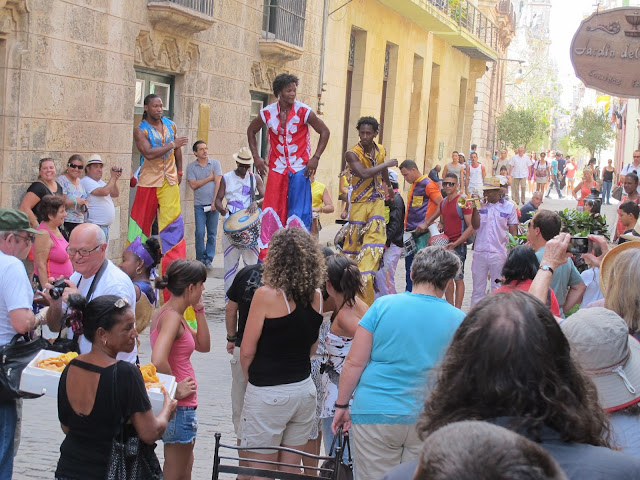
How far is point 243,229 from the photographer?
9648mm

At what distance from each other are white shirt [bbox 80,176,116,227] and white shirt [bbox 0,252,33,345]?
252 inches

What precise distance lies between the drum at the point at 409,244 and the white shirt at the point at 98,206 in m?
3.69

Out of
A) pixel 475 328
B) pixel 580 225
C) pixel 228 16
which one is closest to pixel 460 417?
pixel 475 328

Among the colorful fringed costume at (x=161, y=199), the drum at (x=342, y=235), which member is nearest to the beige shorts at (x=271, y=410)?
the drum at (x=342, y=235)

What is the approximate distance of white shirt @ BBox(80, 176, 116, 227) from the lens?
437 inches

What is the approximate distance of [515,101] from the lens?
2672 inches

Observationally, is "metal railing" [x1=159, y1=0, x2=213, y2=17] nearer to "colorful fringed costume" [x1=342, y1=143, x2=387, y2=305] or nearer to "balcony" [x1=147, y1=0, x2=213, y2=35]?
"balcony" [x1=147, y1=0, x2=213, y2=35]

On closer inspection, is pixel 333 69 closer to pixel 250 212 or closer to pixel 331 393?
pixel 250 212

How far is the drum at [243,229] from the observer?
9617 mm

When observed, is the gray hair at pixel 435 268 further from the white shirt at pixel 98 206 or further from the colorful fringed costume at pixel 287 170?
the white shirt at pixel 98 206

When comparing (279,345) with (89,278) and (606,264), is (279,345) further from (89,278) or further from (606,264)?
(606,264)

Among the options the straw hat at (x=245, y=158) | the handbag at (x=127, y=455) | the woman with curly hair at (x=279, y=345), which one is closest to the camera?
the handbag at (x=127, y=455)

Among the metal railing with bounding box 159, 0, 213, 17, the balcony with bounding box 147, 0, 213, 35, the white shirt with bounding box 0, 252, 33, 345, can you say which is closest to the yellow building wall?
the metal railing with bounding box 159, 0, 213, 17

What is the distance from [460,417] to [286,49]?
15.7 meters
